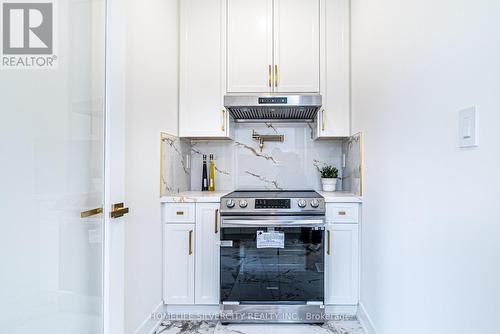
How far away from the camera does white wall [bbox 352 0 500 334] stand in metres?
0.80

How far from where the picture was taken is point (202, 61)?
2438 millimetres

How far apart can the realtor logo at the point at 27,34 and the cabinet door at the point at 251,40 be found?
1.46 metres

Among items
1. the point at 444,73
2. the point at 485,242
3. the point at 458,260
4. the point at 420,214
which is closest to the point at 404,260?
the point at 420,214

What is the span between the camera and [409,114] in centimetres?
130

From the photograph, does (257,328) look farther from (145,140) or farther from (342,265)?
(145,140)

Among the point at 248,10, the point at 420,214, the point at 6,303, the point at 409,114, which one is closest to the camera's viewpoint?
the point at 6,303

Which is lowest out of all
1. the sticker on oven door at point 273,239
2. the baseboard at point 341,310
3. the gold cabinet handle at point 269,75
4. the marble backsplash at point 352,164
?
the baseboard at point 341,310

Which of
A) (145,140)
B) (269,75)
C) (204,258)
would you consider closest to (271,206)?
(204,258)

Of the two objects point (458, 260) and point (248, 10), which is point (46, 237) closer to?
point (458, 260)

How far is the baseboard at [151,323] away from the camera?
71.7 inches

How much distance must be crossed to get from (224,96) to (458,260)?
1.80 meters

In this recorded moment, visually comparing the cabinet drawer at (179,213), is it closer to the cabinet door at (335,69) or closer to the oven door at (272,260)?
the oven door at (272,260)

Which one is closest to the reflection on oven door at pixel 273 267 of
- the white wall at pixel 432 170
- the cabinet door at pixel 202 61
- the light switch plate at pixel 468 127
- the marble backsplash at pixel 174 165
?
the white wall at pixel 432 170

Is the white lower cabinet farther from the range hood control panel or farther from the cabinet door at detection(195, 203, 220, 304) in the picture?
the range hood control panel
